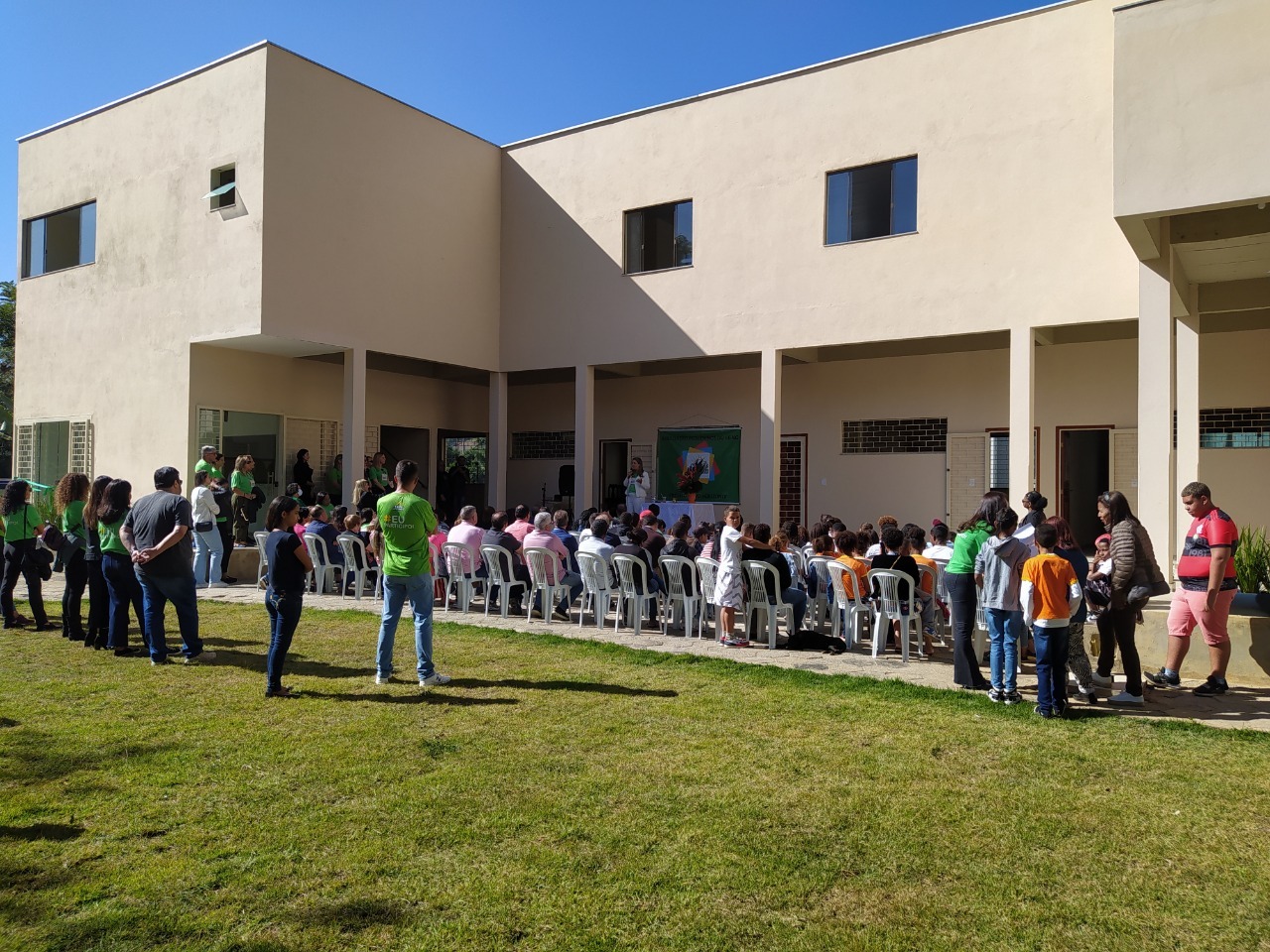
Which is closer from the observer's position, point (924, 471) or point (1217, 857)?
point (1217, 857)

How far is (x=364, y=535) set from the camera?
37.2ft

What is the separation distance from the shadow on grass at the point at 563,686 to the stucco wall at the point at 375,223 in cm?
843

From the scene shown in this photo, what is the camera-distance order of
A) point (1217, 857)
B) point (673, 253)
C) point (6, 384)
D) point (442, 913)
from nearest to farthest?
point (442, 913), point (1217, 857), point (673, 253), point (6, 384)

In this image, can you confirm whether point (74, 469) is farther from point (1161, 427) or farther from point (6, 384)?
point (6, 384)

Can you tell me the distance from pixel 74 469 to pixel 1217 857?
1669cm

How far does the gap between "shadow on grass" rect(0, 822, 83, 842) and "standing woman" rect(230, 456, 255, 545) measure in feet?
30.9

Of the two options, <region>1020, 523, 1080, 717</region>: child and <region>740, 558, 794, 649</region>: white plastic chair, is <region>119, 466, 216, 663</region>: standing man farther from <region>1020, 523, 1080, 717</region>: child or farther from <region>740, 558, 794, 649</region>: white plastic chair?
<region>1020, 523, 1080, 717</region>: child

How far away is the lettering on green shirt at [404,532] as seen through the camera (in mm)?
6469

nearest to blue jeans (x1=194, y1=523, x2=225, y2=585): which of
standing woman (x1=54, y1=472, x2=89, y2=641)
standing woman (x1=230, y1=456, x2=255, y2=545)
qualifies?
standing woman (x1=230, y1=456, x2=255, y2=545)

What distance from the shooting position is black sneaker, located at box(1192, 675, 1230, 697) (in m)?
6.81

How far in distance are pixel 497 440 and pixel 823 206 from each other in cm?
710

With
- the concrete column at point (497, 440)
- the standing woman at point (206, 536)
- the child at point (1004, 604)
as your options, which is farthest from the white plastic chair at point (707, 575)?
the concrete column at point (497, 440)

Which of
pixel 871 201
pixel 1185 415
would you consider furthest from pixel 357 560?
pixel 1185 415

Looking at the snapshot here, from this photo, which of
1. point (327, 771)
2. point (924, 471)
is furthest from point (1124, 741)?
point (924, 471)
